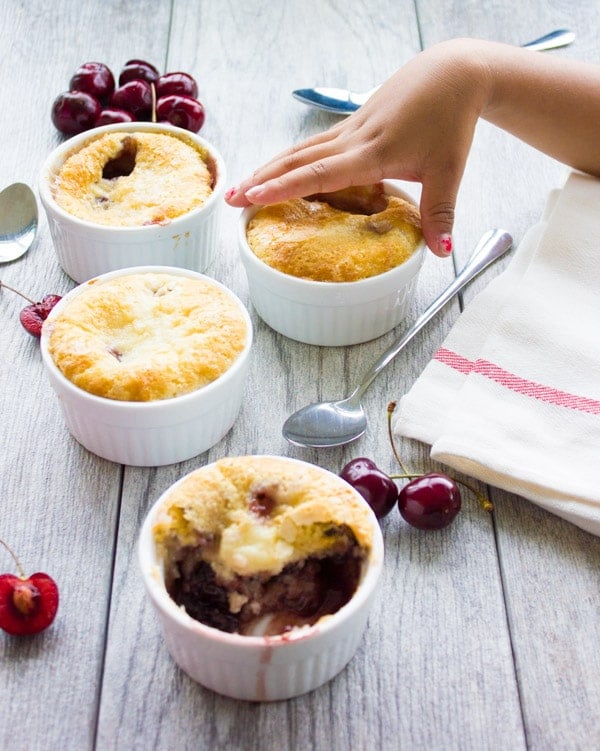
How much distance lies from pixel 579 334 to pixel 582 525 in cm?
45

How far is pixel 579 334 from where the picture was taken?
1.90m

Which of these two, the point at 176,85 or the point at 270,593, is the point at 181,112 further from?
the point at 270,593

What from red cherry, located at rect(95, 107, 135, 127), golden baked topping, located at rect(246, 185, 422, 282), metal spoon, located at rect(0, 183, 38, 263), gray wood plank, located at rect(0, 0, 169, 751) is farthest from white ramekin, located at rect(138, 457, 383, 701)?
red cherry, located at rect(95, 107, 135, 127)

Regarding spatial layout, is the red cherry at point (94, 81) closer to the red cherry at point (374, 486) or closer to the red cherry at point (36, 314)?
the red cherry at point (36, 314)

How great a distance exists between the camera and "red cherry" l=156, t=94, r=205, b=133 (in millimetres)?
2439

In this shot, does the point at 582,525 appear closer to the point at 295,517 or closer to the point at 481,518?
the point at 481,518

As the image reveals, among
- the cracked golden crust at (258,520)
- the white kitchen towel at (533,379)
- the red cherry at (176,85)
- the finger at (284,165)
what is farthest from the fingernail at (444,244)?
the red cherry at (176,85)

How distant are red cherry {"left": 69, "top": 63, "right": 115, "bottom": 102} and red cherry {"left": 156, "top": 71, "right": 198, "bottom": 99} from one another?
0.13 m

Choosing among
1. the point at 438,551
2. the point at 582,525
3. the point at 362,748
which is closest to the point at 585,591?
the point at 582,525

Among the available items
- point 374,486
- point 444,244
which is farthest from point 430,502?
point 444,244

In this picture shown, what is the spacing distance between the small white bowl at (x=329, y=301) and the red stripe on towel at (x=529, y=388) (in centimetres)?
19

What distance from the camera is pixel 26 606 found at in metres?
1.42

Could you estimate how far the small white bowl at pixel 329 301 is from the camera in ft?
6.18

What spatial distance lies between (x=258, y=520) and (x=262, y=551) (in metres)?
0.06
